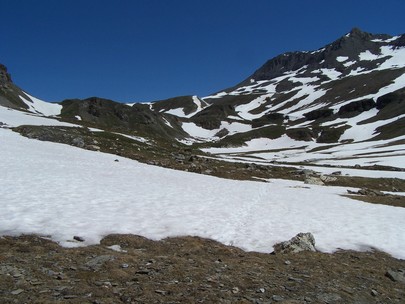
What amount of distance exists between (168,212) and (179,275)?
8.19 m

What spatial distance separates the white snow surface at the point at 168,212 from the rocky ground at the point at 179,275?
1231 millimetres

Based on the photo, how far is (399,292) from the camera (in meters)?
10.7

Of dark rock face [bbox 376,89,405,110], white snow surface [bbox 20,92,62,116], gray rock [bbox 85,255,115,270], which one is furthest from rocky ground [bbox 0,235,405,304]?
dark rock face [bbox 376,89,405,110]

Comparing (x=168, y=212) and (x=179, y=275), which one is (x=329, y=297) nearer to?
(x=179, y=275)

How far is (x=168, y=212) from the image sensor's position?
58.8 ft

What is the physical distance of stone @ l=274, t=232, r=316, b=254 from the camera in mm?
14053

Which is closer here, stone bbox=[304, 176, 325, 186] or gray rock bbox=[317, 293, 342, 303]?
gray rock bbox=[317, 293, 342, 303]

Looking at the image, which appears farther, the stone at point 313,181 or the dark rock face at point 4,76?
the dark rock face at point 4,76

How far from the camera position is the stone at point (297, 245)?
46.1ft

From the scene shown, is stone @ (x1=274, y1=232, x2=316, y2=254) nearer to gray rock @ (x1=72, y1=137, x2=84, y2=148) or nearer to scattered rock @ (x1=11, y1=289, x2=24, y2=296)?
scattered rock @ (x1=11, y1=289, x2=24, y2=296)

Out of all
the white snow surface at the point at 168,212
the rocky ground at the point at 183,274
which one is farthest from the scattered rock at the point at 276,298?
the white snow surface at the point at 168,212

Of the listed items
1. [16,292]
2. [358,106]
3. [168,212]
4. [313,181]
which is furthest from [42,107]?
[358,106]

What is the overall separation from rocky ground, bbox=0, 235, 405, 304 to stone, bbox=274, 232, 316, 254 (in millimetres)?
420

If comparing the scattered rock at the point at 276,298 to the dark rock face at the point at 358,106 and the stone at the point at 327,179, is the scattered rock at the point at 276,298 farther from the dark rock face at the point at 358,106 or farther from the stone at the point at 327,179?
the dark rock face at the point at 358,106
